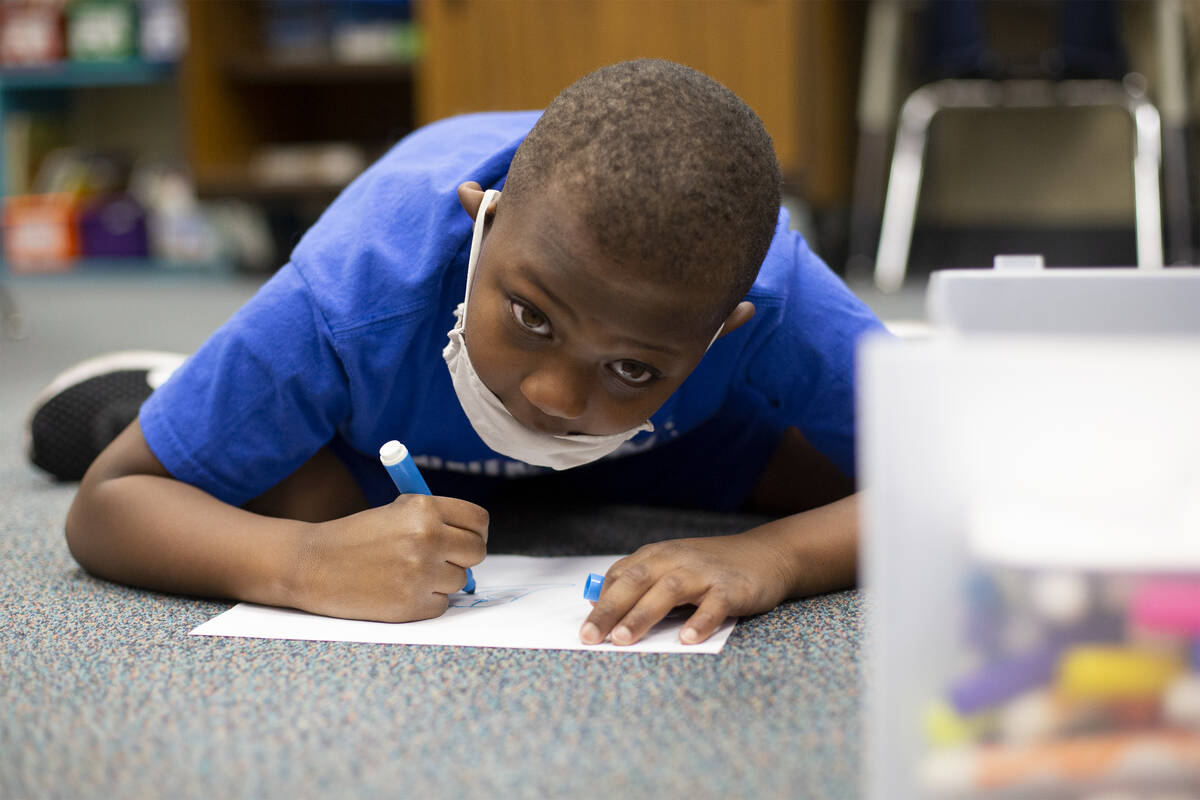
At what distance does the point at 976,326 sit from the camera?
63 centimetres

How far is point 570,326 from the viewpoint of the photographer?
0.58 m

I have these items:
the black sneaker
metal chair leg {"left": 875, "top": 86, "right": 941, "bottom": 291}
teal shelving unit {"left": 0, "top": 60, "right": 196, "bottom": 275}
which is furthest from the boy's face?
teal shelving unit {"left": 0, "top": 60, "right": 196, "bottom": 275}

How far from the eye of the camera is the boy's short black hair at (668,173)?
0.56 meters

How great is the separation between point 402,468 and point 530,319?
13 cm

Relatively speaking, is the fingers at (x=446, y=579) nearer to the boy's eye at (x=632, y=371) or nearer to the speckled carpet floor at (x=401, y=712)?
the speckled carpet floor at (x=401, y=712)

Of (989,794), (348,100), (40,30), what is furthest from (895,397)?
(40,30)

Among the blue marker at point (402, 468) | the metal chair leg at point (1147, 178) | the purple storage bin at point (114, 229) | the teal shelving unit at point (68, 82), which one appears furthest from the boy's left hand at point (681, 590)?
the purple storage bin at point (114, 229)

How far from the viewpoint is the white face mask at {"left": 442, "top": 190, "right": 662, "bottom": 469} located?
0.67m

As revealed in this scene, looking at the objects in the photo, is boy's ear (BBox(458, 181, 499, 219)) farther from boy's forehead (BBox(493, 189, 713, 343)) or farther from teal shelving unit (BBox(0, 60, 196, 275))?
teal shelving unit (BBox(0, 60, 196, 275))

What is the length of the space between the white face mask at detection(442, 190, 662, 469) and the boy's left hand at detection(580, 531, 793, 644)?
0.07 m

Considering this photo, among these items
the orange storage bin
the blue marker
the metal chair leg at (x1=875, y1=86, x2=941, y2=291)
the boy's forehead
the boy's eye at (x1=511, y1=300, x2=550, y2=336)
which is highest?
the boy's forehead

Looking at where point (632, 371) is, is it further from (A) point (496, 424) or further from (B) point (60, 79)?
(B) point (60, 79)

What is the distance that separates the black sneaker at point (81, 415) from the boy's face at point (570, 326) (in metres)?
0.55

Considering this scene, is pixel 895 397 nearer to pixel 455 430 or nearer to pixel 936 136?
pixel 455 430
